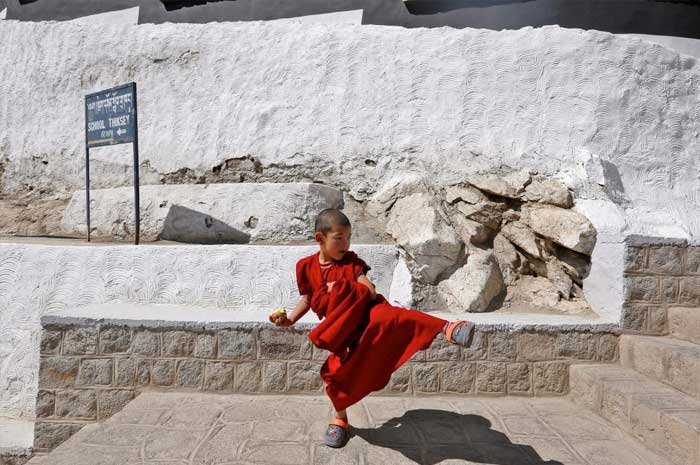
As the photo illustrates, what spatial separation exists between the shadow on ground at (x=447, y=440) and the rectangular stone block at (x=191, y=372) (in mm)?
1251

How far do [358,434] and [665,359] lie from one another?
6.40 ft

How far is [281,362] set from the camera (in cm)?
337

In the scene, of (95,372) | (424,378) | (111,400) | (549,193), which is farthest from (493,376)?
(95,372)

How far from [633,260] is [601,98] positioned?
252cm

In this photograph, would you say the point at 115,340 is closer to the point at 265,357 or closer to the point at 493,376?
the point at 265,357

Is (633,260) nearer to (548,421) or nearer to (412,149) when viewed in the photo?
(548,421)

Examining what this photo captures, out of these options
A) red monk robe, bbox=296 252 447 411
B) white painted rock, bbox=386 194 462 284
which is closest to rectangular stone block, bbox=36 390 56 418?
red monk robe, bbox=296 252 447 411

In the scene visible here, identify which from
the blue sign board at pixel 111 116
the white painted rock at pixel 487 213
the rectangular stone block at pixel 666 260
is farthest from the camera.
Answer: the blue sign board at pixel 111 116

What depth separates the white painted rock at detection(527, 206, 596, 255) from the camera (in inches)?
156

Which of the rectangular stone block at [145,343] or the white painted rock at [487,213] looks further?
the white painted rock at [487,213]

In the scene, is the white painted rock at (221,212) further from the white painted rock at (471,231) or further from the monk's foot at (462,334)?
the monk's foot at (462,334)

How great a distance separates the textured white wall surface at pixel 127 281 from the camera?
403 centimetres

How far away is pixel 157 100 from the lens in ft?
21.4

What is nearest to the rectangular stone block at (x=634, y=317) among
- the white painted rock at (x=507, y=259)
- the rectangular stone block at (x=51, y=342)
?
the white painted rock at (x=507, y=259)
